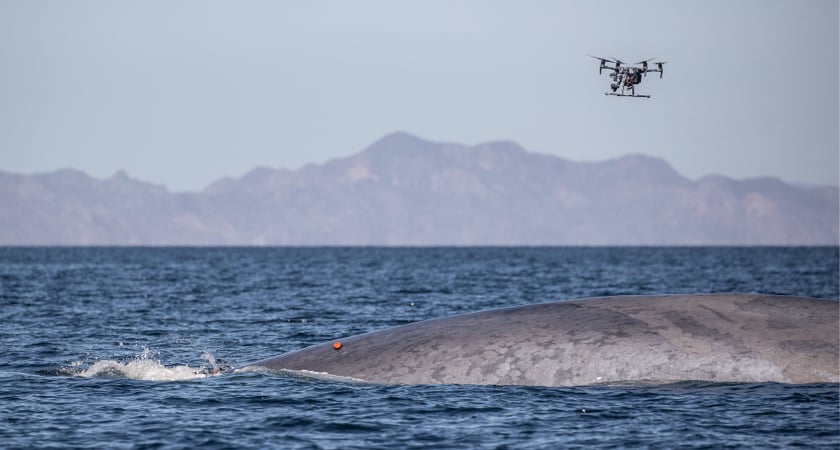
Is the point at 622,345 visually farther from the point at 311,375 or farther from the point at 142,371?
the point at 142,371

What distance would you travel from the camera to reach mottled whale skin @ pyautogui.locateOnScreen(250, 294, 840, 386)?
18.5m

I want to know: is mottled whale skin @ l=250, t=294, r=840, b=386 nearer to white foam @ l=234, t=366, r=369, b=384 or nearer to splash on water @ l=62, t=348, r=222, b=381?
white foam @ l=234, t=366, r=369, b=384

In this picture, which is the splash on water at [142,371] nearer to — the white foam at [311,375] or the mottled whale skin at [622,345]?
the white foam at [311,375]

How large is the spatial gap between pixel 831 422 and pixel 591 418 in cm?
375

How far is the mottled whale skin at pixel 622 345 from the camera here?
18.5m

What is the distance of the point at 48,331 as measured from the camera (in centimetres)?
3772

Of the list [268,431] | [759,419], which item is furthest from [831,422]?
[268,431]

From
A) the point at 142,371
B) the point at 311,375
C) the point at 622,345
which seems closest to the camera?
the point at 622,345

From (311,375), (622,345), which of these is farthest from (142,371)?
(622,345)

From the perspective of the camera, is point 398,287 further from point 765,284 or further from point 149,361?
point 149,361

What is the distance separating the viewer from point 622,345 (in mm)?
19203

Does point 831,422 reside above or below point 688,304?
below

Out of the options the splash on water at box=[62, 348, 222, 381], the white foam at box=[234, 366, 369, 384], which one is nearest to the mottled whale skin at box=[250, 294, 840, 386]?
the white foam at box=[234, 366, 369, 384]

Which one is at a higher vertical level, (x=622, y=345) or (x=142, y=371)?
(x=622, y=345)
